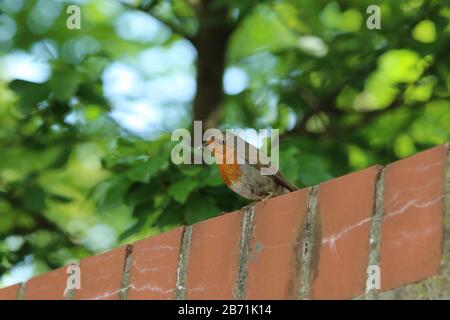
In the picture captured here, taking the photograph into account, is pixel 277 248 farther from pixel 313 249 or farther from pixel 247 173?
pixel 247 173

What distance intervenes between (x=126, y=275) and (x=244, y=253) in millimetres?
449

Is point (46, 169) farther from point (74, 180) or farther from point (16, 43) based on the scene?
point (74, 180)

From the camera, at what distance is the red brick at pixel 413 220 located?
2.25m

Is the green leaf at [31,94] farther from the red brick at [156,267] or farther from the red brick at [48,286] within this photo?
the red brick at [156,267]

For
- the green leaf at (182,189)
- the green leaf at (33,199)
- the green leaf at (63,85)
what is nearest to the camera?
the green leaf at (182,189)

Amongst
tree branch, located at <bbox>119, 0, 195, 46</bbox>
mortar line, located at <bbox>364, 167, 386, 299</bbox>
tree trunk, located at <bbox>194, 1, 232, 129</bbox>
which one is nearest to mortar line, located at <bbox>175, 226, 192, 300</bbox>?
mortar line, located at <bbox>364, 167, 386, 299</bbox>

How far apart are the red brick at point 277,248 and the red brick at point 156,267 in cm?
29

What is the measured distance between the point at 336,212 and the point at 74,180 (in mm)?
6114

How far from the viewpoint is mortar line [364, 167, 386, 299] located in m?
2.36

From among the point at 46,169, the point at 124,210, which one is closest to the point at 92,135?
the point at 46,169

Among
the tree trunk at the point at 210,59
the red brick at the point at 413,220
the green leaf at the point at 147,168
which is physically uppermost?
the tree trunk at the point at 210,59

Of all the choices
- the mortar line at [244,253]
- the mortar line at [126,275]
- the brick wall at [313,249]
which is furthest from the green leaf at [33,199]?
the mortar line at [244,253]

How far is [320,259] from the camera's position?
8.21 feet

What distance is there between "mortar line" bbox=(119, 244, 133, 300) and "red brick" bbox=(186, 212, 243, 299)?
0.23 m
